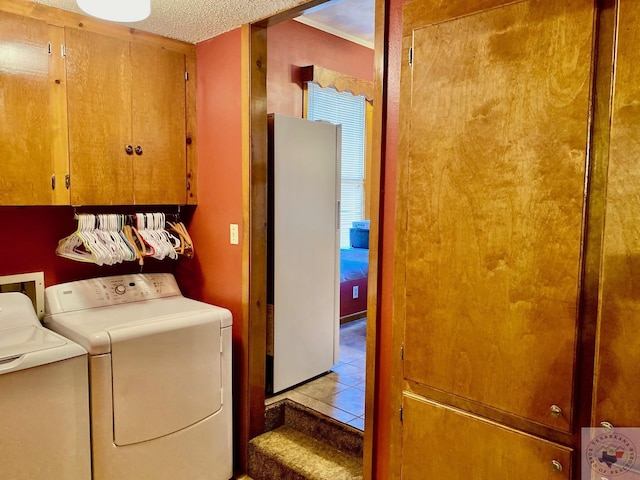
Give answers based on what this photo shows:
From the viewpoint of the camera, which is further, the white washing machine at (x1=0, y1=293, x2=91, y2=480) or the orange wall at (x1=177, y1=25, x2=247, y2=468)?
the orange wall at (x1=177, y1=25, x2=247, y2=468)

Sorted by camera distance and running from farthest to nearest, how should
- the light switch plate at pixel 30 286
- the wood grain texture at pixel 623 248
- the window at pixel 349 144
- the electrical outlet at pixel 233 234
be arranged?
the window at pixel 349 144, the electrical outlet at pixel 233 234, the light switch plate at pixel 30 286, the wood grain texture at pixel 623 248

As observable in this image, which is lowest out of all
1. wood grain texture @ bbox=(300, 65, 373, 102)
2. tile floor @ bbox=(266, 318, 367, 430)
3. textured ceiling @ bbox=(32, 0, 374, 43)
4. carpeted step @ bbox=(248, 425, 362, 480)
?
carpeted step @ bbox=(248, 425, 362, 480)

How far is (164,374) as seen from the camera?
2164mm

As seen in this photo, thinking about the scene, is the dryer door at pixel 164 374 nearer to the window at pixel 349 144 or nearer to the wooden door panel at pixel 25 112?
the wooden door panel at pixel 25 112

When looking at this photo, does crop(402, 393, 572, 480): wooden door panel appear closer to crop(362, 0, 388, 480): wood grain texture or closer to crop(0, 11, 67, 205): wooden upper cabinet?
crop(362, 0, 388, 480): wood grain texture

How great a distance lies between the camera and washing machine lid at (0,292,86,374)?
1746 mm

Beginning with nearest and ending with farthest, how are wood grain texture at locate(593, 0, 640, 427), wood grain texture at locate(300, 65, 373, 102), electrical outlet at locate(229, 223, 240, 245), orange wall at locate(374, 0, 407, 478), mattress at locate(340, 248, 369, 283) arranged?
1. wood grain texture at locate(593, 0, 640, 427)
2. orange wall at locate(374, 0, 407, 478)
3. electrical outlet at locate(229, 223, 240, 245)
4. wood grain texture at locate(300, 65, 373, 102)
5. mattress at locate(340, 248, 369, 283)

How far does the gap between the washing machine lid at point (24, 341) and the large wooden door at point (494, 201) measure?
Answer: 1.34 meters

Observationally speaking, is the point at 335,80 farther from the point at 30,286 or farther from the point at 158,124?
the point at 30,286

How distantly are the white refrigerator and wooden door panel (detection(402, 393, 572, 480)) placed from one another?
55.1 inches

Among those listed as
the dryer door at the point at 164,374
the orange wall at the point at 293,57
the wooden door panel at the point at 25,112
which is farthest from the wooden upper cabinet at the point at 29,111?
the orange wall at the point at 293,57

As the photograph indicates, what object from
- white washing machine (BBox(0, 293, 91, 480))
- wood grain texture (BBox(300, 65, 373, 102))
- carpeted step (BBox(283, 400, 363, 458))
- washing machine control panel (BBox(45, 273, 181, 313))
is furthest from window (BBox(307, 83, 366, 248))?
white washing machine (BBox(0, 293, 91, 480))

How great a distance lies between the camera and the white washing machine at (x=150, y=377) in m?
2.01

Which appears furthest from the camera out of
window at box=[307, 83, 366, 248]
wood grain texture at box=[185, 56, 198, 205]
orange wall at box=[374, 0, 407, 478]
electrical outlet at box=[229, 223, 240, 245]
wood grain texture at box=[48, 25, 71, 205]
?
window at box=[307, 83, 366, 248]
